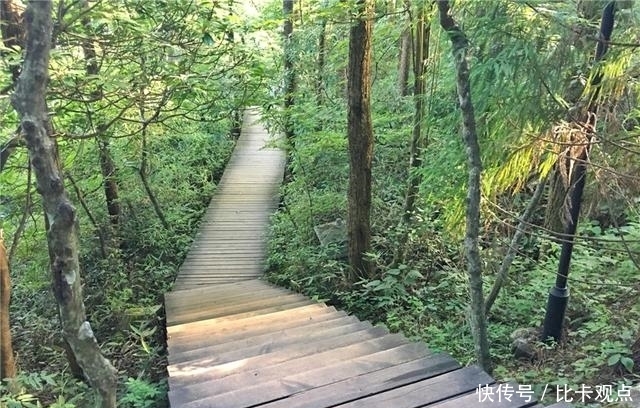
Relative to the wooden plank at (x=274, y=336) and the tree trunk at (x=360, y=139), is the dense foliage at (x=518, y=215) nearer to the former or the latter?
the tree trunk at (x=360, y=139)

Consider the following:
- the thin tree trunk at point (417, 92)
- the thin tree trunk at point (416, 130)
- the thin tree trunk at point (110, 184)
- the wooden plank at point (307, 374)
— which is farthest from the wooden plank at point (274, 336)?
the thin tree trunk at point (110, 184)

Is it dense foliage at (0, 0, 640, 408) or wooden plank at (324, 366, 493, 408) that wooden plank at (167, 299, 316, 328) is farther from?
wooden plank at (324, 366, 493, 408)

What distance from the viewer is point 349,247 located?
286 inches

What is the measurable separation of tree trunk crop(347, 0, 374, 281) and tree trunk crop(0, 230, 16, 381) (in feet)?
13.9

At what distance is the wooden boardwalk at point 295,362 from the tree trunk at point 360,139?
1051 mm

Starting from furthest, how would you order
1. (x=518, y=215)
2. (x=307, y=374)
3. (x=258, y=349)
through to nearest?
(x=518, y=215) → (x=258, y=349) → (x=307, y=374)

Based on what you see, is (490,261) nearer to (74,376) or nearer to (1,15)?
(74,376)

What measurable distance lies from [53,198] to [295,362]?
78.0 inches

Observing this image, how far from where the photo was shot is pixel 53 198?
2.39 metres

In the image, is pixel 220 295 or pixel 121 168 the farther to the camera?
pixel 121 168

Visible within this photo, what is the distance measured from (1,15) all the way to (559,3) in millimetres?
4636

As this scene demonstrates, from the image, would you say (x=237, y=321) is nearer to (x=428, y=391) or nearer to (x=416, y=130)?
(x=428, y=391)

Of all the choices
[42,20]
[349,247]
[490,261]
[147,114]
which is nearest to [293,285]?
[349,247]

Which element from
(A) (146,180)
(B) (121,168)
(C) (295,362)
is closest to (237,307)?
(C) (295,362)
